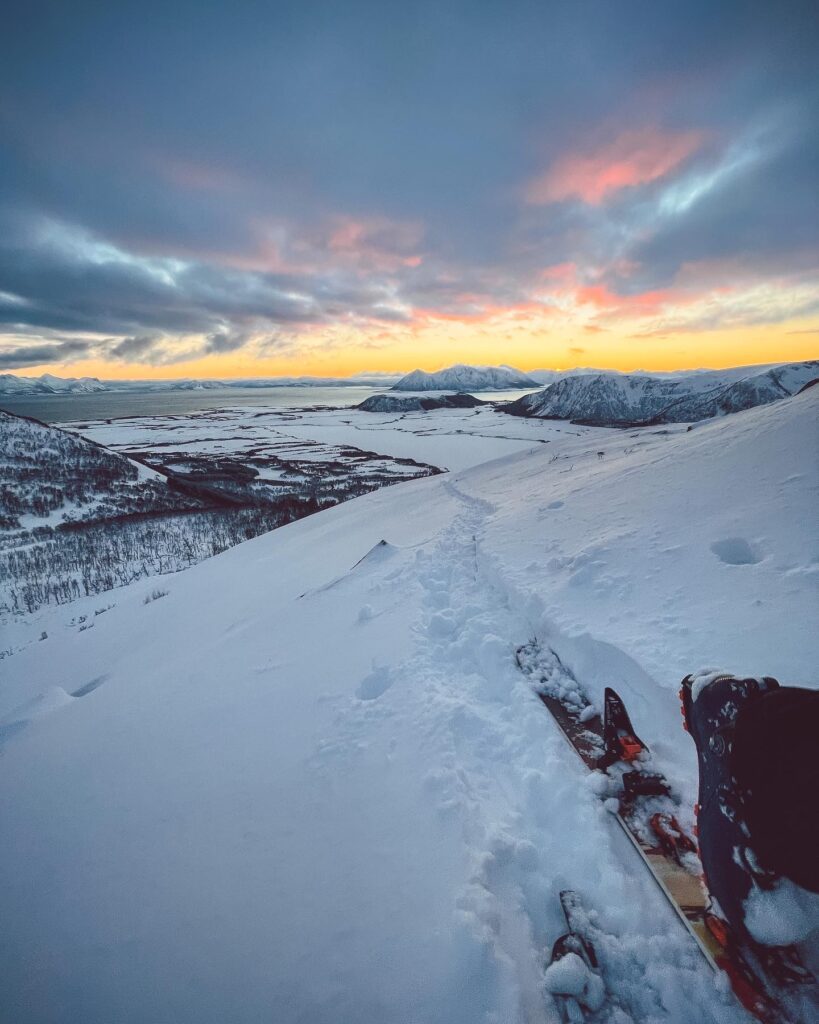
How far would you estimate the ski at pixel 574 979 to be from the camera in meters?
2.21

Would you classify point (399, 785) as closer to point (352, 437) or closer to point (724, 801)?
point (724, 801)

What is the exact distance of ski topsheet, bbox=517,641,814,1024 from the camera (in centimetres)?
205

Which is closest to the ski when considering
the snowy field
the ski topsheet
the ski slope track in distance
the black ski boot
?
the ski slope track in distance

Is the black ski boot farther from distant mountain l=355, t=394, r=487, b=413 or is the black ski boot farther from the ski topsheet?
distant mountain l=355, t=394, r=487, b=413

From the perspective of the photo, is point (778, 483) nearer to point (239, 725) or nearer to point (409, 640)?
point (409, 640)

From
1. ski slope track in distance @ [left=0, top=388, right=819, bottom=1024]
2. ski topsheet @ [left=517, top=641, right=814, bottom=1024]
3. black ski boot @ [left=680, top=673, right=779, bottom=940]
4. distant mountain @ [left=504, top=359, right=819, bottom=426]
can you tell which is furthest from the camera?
distant mountain @ [left=504, top=359, right=819, bottom=426]

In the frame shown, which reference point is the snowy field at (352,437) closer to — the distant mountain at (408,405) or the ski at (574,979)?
the distant mountain at (408,405)

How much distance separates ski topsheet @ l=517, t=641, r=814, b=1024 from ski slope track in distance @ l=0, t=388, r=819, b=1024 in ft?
0.38

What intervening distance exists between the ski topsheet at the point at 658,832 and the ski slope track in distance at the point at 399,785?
117mm

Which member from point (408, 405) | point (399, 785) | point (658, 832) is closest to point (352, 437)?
point (408, 405)

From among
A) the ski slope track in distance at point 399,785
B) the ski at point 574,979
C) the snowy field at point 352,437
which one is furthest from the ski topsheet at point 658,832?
the snowy field at point 352,437

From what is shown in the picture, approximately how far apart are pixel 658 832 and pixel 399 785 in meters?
2.04

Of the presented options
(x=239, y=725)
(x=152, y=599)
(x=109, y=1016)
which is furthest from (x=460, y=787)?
(x=152, y=599)

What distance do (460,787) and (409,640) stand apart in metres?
2.48
